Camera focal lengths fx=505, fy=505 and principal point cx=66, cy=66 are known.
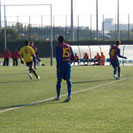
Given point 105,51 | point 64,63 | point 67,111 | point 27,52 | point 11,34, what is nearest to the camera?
point 67,111

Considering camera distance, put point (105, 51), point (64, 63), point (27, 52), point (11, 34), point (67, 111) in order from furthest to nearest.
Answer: point (11, 34), point (105, 51), point (27, 52), point (64, 63), point (67, 111)

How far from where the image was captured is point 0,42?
67062 millimetres

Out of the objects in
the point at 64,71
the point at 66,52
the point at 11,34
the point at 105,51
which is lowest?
the point at 105,51

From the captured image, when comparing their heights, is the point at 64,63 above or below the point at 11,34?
below

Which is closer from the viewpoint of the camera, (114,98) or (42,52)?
(114,98)

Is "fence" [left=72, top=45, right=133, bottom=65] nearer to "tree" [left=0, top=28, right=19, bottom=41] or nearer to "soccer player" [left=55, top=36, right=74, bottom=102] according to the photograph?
"tree" [left=0, top=28, right=19, bottom=41]

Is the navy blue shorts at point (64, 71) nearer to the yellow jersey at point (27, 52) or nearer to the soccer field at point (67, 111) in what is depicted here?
the soccer field at point (67, 111)

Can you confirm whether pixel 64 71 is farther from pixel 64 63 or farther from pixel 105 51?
pixel 105 51

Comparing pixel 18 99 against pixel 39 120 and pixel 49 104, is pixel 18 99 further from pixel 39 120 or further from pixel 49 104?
pixel 39 120

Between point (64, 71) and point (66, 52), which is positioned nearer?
point (66, 52)

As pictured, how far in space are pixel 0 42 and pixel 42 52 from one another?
5.77m

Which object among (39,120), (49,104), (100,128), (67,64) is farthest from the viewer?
(67,64)

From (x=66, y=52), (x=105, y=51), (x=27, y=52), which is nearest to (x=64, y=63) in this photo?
(x=66, y=52)

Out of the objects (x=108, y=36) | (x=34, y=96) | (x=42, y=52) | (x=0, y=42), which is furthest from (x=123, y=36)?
(x=34, y=96)
